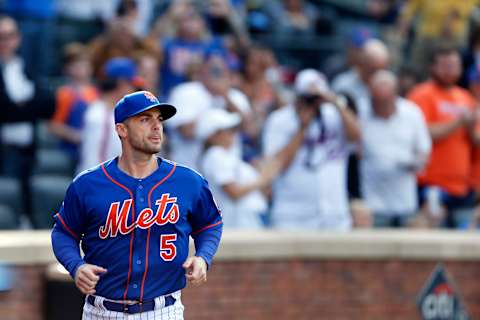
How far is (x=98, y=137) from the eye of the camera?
886 cm

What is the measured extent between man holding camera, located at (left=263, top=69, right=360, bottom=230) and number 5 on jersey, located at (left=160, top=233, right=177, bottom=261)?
12.9 ft

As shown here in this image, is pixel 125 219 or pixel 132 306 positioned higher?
pixel 125 219

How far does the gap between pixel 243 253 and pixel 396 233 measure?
1.54m

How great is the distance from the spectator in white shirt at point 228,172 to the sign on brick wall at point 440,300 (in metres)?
1.56

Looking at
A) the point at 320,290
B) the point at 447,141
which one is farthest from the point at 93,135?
the point at 447,141

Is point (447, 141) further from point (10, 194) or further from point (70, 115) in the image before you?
point (10, 194)

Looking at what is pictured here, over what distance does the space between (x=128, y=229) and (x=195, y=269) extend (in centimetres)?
38

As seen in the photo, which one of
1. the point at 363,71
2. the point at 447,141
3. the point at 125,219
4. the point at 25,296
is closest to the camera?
the point at 125,219

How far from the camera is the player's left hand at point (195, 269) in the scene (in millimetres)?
5594

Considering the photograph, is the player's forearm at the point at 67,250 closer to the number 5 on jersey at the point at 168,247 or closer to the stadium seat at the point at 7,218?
the number 5 on jersey at the point at 168,247

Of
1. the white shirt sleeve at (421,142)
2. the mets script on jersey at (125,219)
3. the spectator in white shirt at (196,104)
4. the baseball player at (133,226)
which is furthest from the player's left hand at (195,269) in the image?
the white shirt sleeve at (421,142)

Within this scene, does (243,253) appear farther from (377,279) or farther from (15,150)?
(15,150)

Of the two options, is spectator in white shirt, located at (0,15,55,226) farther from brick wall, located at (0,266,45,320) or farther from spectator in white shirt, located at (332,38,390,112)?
spectator in white shirt, located at (332,38,390,112)

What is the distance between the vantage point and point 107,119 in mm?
8875
